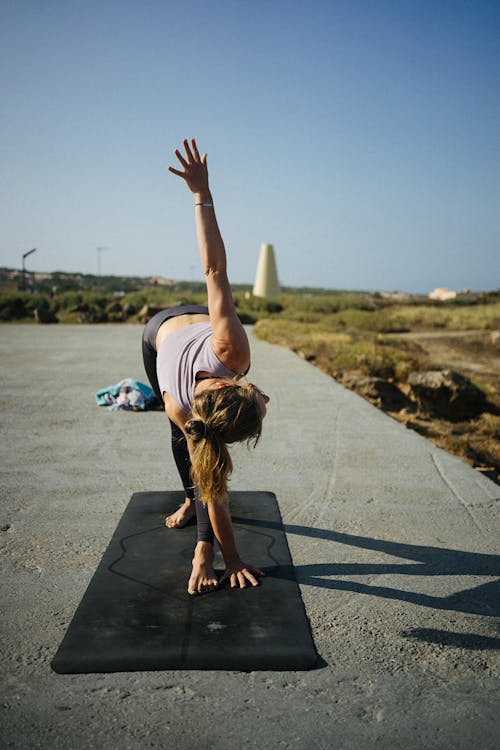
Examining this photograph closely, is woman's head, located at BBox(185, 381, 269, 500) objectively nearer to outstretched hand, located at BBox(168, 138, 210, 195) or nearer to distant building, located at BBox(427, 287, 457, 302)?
outstretched hand, located at BBox(168, 138, 210, 195)

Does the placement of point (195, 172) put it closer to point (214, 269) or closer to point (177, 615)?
point (214, 269)

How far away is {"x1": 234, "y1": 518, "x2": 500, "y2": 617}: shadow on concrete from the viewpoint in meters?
2.40

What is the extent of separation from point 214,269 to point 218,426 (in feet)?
2.16

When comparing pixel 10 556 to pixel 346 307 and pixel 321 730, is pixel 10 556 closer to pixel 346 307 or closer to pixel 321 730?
pixel 321 730

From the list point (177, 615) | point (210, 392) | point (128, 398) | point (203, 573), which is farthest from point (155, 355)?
point (128, 398)

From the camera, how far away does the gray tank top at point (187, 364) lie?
237 cm

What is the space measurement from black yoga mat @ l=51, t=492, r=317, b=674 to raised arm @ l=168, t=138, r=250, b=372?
3.07ft

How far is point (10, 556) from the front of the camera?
109 inches

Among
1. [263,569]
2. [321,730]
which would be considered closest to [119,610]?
[263,569]

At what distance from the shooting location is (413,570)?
269 centimetres

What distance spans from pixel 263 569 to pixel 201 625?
546mm

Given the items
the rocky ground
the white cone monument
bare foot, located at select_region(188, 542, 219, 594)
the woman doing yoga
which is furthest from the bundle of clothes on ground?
the white cone monument

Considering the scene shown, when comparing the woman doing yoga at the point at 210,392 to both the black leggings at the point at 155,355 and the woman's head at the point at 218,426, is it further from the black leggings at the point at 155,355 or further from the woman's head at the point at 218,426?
the black leggings at the point at 155,355

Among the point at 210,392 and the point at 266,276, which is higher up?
the point at 266,276
